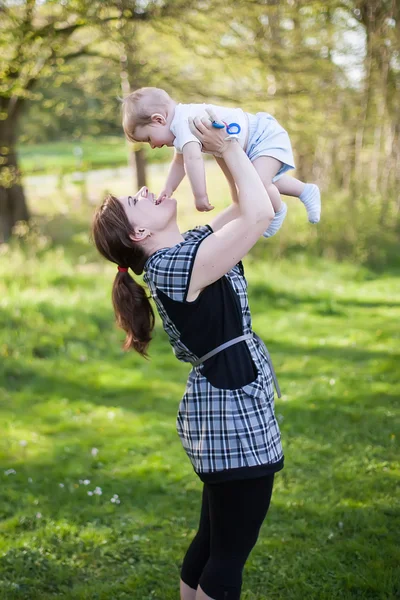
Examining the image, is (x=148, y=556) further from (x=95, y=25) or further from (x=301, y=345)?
(x=95, y=25)

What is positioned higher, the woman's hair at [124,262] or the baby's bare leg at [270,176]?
the baby's bare leg at [270,176]

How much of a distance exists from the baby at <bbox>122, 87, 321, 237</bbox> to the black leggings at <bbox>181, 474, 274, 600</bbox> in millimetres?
869

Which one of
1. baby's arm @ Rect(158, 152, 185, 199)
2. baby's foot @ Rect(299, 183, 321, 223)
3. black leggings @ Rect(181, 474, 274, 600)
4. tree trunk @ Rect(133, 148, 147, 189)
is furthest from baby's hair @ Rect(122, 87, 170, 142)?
tree trunk @ Rect(133, 148, 147, 189)

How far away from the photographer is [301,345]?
665 centimetres

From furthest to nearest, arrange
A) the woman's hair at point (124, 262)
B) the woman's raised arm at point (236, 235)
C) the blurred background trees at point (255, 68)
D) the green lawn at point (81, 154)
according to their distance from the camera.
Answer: the green lawn at point (81, 154) < the blurred background trees at point (255, 68) < the woman's hair at point (124, 262) < the woman's raised arm at point (236, 235)

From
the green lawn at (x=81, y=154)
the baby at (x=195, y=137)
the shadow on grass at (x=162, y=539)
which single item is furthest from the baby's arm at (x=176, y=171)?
the green lawn at (x=81, y=154)

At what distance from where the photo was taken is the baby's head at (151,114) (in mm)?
2377

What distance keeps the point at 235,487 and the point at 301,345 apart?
15.8 ft

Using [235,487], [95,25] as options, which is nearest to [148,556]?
[235,487]

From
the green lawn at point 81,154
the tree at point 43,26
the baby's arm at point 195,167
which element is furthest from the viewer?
the green lawn at point 81,154

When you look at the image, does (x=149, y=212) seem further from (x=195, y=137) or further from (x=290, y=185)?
(x=290, y=185)

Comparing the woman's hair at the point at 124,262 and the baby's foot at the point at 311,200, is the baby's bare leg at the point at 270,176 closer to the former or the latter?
the baby's foot at the point at 311,200

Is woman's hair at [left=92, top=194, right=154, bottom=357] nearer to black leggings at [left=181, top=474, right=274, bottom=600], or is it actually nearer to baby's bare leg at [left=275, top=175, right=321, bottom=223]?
black leggings at [left=181, top=474, right=274, bottom=600]

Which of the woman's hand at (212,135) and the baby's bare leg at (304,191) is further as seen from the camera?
the baby's bare leg at (304,191)
